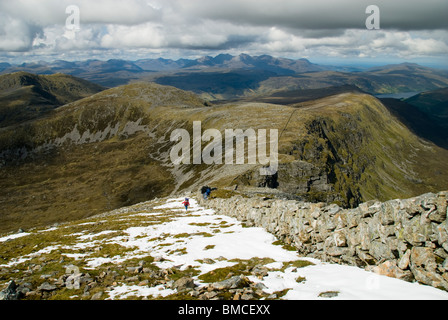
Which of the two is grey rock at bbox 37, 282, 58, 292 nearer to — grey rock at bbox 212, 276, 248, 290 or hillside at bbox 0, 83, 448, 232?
grey rock at bbox 212, 276, 248, 290

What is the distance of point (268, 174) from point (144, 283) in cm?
6497

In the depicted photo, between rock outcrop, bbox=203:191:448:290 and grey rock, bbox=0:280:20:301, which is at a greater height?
rock outcrop, bbox=203:191:448:290

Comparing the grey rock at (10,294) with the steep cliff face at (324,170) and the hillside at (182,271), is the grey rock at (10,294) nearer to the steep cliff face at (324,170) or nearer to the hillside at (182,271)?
the hillside at (182,271)

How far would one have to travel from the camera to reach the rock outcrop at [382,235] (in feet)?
40.6

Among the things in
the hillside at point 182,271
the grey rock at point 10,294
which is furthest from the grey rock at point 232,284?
the grey rock at point 10,294

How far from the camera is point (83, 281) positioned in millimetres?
14977

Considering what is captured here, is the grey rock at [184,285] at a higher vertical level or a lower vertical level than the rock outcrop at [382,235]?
lower

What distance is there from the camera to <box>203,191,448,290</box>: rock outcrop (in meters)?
12.4

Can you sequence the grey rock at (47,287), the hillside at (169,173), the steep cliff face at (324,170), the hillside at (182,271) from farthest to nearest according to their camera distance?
the hillside at (169,173) → the steep cliff face at (324,170) → the grey rock at (47,287) → the hillside at (182,271)

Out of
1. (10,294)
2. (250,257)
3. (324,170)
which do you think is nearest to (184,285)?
(250,257)

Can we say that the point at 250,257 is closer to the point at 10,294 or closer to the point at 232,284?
the point at 232,284

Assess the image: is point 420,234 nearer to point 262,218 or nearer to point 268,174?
point 262,218

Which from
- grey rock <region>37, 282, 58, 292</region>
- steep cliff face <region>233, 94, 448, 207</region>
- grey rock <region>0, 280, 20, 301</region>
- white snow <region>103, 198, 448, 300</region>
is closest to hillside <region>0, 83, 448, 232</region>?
steep cliff face <region>233, 94, 448, 207</region>
